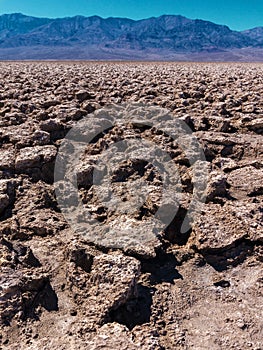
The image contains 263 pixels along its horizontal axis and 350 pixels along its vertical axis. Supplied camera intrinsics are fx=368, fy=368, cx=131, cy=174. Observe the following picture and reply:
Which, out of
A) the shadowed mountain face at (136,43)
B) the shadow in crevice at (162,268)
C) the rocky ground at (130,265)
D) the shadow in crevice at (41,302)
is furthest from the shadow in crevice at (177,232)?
the shadowed mountain face at (136,43)

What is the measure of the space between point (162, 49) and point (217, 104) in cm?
14708

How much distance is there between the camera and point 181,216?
2463 mm

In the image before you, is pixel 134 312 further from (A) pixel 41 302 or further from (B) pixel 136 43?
(B) pixel 136 43

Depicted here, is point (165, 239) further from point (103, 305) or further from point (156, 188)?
point (103, 305)

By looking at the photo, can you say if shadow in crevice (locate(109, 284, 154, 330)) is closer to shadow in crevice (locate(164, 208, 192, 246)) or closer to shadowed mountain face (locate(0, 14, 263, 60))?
shadow in crevice (locate(164, 208, 192, 246))

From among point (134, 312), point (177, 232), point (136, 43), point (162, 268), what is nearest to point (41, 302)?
point (134, 312)

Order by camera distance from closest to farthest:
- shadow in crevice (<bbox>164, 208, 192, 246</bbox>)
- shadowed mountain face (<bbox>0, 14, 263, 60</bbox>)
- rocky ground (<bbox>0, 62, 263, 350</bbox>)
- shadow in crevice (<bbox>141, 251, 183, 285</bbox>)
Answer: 1. rocky ground (<bbox>0, 62, 263, 350</bbox>)
2. shadow in crevice (<bbox>141, 251, 183, 285</bbox>)
3. shadow in crevice (<bbox>164, 208, 192, 246</bbox>)
4. shadowed mountain face (<bbox>0, 14, 263, 60</bbox>)

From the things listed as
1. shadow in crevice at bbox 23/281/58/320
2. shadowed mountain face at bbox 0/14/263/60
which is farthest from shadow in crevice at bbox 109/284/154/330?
shadowed mountain face at bbox 0/14/263/60

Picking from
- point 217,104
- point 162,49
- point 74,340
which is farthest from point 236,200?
point 162,49

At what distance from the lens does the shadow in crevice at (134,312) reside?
176cm

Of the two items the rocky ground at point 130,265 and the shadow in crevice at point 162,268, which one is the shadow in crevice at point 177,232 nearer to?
the rocky ground at point 130,265

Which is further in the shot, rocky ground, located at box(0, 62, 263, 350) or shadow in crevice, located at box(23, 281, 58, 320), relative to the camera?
shadow in crevice, located at box(23, 281, 58, 320)

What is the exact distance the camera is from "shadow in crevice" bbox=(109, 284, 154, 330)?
5.77 ft

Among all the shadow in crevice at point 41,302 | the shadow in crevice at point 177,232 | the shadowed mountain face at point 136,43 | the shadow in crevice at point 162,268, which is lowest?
the shadow in crevice at point 41,302
